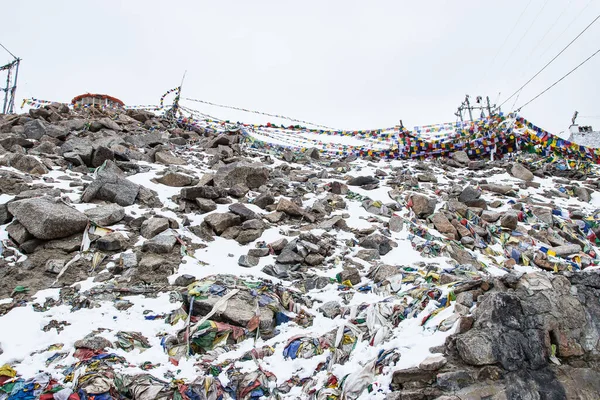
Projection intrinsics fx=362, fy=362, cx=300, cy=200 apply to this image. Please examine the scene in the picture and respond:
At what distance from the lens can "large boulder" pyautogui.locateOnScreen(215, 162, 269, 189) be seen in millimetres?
9873

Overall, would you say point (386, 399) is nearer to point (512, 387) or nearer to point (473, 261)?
point (512, 387)

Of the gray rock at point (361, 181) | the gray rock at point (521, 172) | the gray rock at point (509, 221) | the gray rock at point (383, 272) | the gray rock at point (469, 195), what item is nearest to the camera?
the gray rock at point (383, 272)

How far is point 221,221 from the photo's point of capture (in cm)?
762

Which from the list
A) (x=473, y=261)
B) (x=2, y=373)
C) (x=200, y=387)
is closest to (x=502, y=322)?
(x=200, y=387)

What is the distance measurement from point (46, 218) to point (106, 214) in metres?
1.07

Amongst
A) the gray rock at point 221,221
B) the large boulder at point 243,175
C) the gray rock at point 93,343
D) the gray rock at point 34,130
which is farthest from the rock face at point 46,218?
the gray rock at point 34,130

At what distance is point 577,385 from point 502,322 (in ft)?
2.49

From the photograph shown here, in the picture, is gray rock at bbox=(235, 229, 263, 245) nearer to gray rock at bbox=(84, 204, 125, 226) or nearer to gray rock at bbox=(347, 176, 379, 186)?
gray rock at bbox=(84, 204, 125, 226)

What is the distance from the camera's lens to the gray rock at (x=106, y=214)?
6819 millimetres

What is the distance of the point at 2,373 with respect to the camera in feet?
12.1

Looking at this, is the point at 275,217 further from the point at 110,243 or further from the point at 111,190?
the point at 111,190

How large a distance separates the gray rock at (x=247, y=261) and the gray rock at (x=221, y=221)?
1126 millimetres

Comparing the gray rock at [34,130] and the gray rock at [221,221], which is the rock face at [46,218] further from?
the gray rock at [34,130]

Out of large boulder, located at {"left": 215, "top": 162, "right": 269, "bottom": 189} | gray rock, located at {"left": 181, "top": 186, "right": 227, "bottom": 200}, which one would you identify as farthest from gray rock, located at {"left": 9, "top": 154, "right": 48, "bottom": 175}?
large boulder, located at {"left": 215, "top": 162, "right": 269, "bottom": 189}
